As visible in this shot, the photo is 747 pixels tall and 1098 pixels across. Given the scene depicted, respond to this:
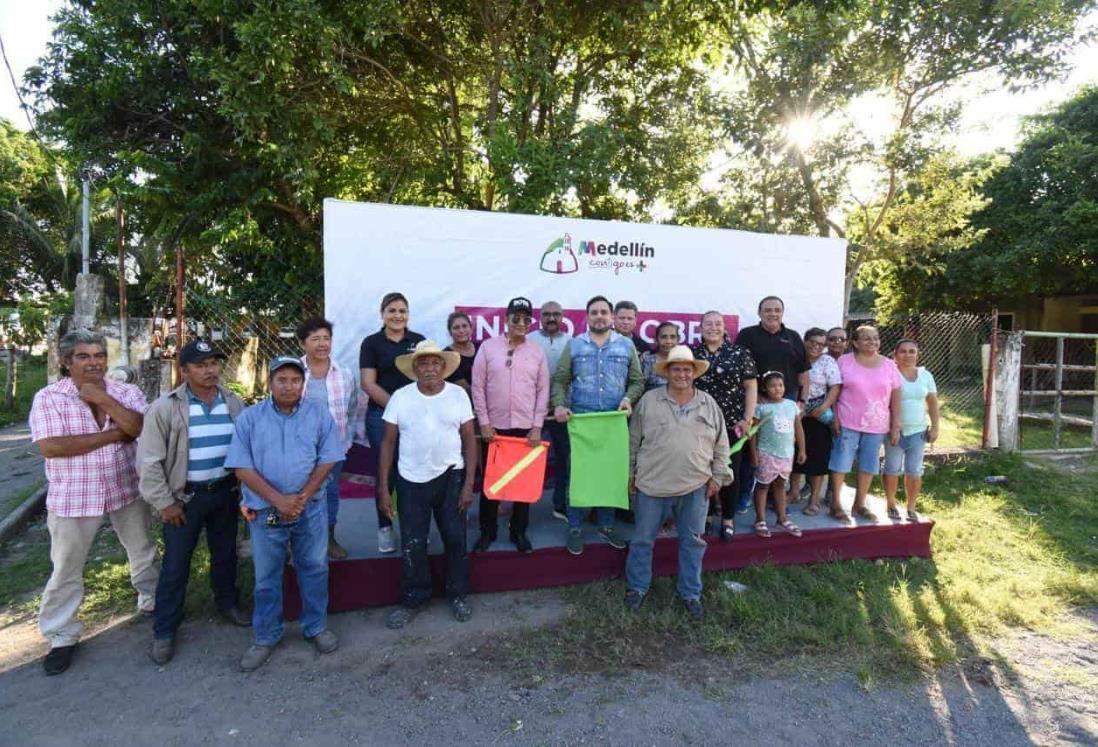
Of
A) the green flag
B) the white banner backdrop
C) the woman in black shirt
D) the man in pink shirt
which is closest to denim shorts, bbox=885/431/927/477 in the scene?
the white banner backdrop

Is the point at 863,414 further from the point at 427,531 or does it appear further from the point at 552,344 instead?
the point at 427,531

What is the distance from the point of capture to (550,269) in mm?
5570

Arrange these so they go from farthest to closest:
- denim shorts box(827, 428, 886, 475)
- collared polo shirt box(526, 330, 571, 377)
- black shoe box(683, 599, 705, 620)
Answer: denim shorts box(827, 428, 886, 475) → collared polo shirt box(526, 330, 571, 377) → black shoe box(683, 599, 705, 620)

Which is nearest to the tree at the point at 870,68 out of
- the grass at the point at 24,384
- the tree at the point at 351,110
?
the tree at the point at 351,110

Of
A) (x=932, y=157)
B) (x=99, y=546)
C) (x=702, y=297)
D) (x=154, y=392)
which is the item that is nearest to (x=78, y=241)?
(x=154, y=392)

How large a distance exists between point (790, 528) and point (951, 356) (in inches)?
395

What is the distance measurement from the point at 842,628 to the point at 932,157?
9.59 metres

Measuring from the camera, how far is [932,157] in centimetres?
1005

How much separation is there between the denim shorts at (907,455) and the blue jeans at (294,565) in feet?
14.9

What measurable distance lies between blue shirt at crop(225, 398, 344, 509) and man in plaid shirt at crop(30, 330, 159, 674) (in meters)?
0.73

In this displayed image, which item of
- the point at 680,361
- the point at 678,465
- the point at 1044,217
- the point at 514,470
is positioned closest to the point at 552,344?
the point at 514,470

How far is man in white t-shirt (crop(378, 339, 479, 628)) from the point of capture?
354 cm

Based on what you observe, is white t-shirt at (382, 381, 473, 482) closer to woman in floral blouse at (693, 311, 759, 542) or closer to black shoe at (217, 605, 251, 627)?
black shoe at (217, 605, 251, 627)

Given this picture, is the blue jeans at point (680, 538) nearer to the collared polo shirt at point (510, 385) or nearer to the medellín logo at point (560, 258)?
the collared polo shirt at point (510, 385)
